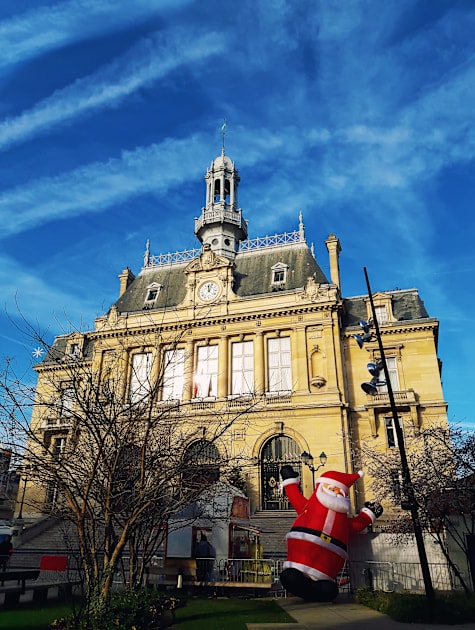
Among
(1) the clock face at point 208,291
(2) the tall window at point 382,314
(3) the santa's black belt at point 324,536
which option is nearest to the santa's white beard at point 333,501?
(3) the santa's black belt at point 324,536

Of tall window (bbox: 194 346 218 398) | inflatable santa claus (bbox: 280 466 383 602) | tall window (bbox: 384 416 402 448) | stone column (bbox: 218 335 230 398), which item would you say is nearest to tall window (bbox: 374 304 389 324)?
tall window (bbox: 384 416 402 448)

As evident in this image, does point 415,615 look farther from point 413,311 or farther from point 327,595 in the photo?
point 413,311

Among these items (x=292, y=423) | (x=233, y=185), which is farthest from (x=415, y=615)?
(x=233, y=185)

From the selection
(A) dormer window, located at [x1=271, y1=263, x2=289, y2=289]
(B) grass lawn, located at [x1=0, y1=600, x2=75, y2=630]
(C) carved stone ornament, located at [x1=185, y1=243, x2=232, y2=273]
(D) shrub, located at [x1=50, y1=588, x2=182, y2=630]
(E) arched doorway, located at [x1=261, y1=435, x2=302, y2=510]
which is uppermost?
(C) carved stone ornament, located at [x1=185, y1=243, x2=232, y2=273]

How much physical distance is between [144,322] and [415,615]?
88.6ft

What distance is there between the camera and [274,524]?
1005 inches

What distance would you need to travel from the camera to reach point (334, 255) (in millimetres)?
36375

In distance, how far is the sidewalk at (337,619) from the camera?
10961 millimetres

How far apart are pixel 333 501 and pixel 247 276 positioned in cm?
2316

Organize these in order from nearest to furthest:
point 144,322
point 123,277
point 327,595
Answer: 1. point 327,595
2. point 144,322
3. point 123,277

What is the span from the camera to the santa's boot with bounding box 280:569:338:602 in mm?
14781

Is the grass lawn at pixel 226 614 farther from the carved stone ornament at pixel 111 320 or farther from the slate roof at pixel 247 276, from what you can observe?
the carved stone ornament at pixel 111 320

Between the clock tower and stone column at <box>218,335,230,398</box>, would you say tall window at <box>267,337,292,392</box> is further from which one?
the clock tower

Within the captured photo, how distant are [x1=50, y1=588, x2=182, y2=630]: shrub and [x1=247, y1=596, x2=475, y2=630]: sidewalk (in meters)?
2.14
